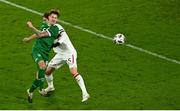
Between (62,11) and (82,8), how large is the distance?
84cm

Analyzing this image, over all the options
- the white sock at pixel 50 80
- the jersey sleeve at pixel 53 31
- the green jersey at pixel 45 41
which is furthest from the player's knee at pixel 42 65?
the white sock at pixel 50 80

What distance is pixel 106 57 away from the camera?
65.0 feet

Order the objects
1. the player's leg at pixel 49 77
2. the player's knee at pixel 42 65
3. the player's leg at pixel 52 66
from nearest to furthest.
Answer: the player's knee at pixel 42 65 → the player's leg at pixel 52 66 → the player's leg at pixel 49 77

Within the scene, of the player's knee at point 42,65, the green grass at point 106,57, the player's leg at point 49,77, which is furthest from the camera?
the player's leg at point 49,77

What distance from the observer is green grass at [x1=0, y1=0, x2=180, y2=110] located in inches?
613

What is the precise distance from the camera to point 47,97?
51.6ft

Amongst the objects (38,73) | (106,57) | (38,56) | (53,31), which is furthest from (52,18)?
(106,57)

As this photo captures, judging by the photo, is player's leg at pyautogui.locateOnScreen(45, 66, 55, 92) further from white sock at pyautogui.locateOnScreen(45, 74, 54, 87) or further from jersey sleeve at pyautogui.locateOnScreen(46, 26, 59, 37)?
jersey sleeve at pyautogui.locateOnScreen(46, 26, 59, 37)

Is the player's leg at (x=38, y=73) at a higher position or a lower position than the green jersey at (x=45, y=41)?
lower

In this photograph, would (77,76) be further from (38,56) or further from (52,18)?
(52,18)

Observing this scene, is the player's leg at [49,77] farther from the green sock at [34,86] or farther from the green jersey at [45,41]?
the green sock at [34,86]

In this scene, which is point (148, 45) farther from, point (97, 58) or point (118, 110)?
point (118, 110)

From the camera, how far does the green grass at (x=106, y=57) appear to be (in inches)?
613

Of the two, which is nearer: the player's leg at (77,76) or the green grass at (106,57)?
the player's leg at (77,76)
